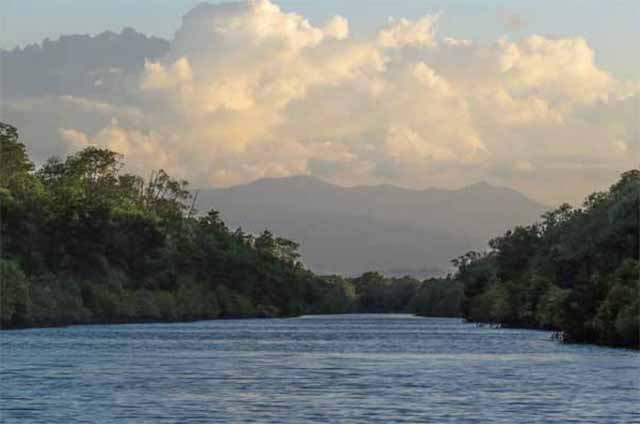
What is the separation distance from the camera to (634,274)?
305ft

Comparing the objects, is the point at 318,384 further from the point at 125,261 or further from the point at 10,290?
the point at 125,261

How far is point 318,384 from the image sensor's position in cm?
6112

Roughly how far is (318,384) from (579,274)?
215 ft

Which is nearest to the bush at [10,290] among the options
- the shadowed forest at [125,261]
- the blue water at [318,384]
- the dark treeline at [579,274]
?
the shadowed forest at [125,261]

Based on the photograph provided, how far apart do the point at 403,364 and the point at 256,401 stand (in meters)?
25.7

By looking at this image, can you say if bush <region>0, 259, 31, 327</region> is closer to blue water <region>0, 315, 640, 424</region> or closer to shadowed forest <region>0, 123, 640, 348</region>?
shadowed forest <region>0, 123, 640, 348</region>

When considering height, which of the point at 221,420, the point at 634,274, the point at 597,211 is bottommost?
the point at 221,420

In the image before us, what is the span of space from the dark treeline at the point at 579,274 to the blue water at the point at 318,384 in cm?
255

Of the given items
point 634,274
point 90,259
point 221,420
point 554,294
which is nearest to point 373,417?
point 221,420

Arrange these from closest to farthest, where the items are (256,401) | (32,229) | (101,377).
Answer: (256,401)
(101,377)
(32,229)

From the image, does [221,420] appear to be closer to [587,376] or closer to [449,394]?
[449,394]

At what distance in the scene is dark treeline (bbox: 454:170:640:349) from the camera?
91875 millimetres

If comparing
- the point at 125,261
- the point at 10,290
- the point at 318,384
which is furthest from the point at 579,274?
the point at 125,261

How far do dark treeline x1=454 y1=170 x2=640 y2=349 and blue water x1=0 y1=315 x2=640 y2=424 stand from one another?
255cm
